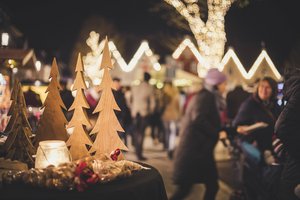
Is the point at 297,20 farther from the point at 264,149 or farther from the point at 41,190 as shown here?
the point at 41,190

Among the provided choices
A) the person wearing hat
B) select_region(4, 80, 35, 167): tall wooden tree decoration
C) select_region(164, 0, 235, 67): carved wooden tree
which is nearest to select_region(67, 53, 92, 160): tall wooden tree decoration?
select_region(4, 80, 35, 167): tall wooden tree decoration

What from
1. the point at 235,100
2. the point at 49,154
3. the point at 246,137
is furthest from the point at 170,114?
the point at 49,154

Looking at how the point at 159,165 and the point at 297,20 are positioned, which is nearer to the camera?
the point at 297,20

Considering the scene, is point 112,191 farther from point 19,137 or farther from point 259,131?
point 259,131

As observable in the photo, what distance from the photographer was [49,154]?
4.12 m

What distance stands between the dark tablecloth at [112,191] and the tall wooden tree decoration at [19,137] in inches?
39.5

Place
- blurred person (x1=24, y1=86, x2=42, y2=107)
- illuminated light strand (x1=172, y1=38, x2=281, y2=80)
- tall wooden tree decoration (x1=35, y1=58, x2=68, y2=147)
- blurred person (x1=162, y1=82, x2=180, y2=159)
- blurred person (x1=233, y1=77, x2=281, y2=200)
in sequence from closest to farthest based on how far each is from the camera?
tall wooden tree decoration (x1=35, y1=58, x2=68, y2=147) → blurred person (x1=233, y1=77, x2=281, y2=200) → blurred person (x1=24, y1=86, x2=42, y2=107) → illuminated light strand (x1=172, y1=38, x2=281, y2=80) → blurred person (x1=162, y1=82, x2=180, y2=159)

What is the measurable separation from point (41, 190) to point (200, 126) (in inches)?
124

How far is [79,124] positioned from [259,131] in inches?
140

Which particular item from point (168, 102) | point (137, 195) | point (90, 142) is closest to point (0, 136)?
point (90, 142)

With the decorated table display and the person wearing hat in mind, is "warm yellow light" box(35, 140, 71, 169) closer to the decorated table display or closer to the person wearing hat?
the decorated table display

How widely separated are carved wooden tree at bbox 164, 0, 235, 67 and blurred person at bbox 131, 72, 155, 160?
181 centimetres

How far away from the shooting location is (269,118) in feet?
23.4

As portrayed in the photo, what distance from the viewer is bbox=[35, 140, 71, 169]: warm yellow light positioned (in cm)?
410
